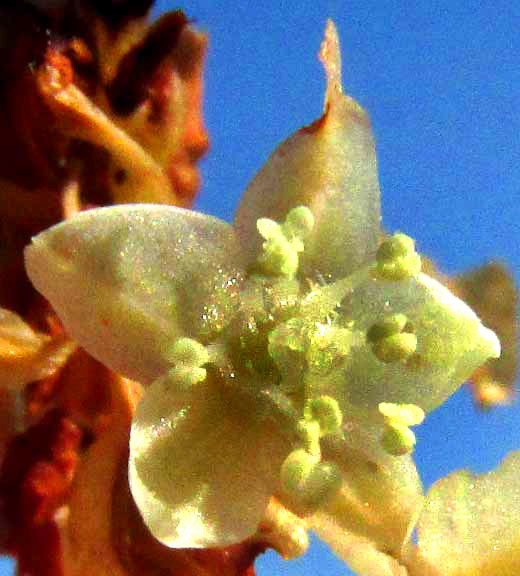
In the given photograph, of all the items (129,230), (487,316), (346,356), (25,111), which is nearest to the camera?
(129,230)

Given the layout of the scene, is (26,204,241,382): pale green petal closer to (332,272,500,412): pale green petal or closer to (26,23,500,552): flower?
(26,23,500,552): flower

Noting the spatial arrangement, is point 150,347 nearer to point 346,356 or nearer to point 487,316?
point 346,356

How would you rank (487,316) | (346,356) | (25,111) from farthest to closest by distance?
(487,316) → (25,111) → (346,356)

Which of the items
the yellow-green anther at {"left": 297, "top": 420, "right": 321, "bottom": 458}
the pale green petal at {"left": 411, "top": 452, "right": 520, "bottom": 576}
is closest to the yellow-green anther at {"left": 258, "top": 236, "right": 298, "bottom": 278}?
the yellow-green anther at {"left": 297, "top": 420, "right": 321, "bottom": 458}

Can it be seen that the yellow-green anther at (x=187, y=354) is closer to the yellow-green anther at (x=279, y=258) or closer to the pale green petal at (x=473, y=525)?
the yellow-green anther at (x=279, y=258)

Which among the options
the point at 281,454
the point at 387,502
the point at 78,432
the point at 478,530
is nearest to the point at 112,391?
the point at 78,432

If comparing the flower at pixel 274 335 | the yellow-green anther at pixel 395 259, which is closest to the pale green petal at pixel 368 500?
the flower at pixel 274 335

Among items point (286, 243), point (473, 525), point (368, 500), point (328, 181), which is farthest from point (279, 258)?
point (473, 525)
